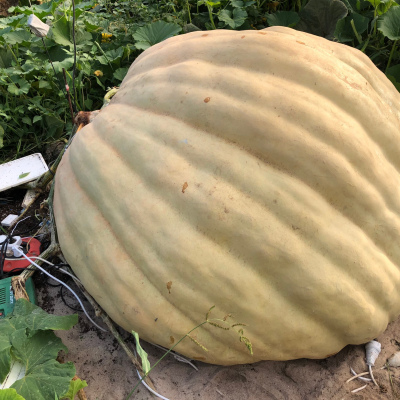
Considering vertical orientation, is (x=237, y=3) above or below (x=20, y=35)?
above

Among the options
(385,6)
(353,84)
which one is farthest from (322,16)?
(353,84)

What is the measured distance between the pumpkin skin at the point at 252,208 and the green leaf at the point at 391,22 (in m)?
0.83

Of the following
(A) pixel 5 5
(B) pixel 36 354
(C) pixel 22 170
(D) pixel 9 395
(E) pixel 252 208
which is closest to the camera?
(D) pixel 9 395

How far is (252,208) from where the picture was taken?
3.82 feet

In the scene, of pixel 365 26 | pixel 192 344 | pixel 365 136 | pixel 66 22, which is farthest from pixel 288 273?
pixel 66 22

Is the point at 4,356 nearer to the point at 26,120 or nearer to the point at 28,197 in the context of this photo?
the point at 28,197

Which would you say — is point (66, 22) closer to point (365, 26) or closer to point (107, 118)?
point (107, 118)

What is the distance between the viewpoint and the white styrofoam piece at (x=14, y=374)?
120 centimetres

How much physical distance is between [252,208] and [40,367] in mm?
821

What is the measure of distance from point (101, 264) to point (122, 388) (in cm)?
49

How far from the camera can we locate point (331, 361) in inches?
56.1

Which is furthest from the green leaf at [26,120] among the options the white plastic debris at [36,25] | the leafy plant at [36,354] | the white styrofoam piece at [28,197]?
the leafy plant at [36,354]

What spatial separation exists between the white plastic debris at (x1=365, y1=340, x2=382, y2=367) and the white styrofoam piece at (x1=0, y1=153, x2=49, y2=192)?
1.77m

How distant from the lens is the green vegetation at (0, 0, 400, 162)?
7.27ft
